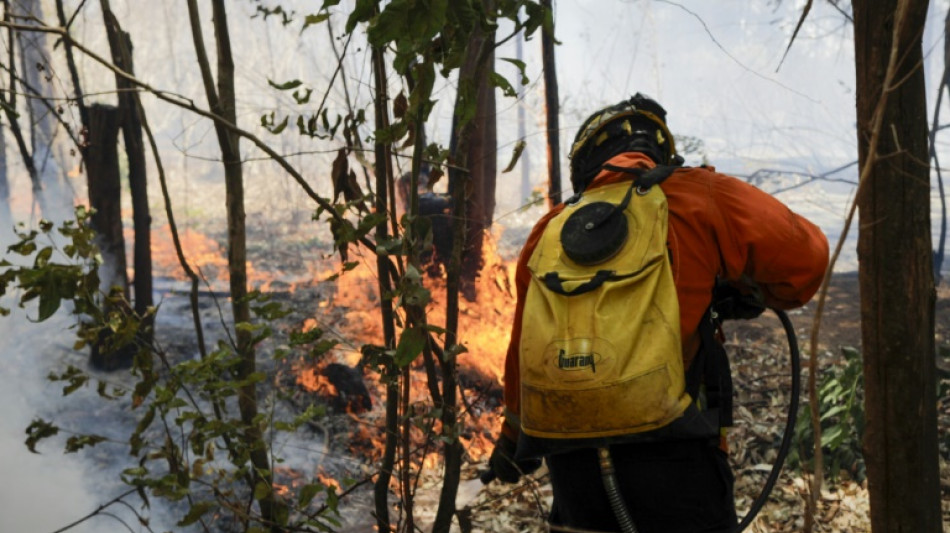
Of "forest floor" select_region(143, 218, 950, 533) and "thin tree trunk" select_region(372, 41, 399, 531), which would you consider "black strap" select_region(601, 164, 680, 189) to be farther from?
"forest floor" select_region(143, 218, 950, 533)

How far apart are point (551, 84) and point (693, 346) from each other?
4270 mm

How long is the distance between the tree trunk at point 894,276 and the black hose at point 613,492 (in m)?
0.69

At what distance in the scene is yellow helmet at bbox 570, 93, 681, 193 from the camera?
9.38ft

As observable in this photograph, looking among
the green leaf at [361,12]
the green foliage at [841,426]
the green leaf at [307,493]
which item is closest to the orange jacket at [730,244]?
the green leaf at [361,12]

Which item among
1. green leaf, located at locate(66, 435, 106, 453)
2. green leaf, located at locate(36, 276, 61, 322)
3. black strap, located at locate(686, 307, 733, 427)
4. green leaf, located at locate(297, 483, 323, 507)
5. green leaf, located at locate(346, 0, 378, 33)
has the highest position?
green leaf, located at locate(346, 0, 378, 33)

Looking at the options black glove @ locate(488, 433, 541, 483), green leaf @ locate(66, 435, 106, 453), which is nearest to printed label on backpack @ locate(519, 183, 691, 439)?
black glove @ locate(488, 433, 541, 483)

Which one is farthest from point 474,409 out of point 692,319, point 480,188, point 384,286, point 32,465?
point 692,319

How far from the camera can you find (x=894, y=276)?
203 centimetres

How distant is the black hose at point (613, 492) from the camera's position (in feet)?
8.08

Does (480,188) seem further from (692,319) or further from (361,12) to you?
(361,12)

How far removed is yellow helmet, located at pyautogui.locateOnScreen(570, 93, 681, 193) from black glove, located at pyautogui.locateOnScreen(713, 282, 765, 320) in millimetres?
488

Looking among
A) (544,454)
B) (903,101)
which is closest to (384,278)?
(544,454)

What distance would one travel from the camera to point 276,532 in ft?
11.6

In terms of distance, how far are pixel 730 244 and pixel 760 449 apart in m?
3.96
